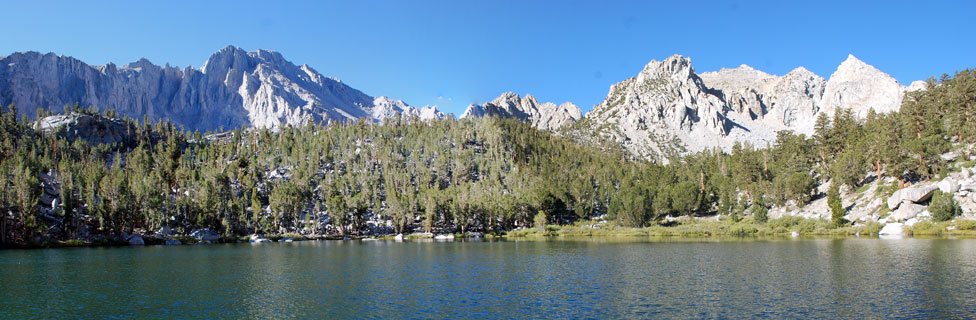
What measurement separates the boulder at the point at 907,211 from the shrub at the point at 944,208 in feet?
10.9

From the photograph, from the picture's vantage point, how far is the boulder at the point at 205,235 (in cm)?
12215

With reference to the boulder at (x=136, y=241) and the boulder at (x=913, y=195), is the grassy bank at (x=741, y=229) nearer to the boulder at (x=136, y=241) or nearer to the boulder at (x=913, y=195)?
the boulder at (x=913, y=195)

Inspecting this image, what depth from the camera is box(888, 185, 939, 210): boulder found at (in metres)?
98.8

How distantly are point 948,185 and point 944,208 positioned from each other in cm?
792

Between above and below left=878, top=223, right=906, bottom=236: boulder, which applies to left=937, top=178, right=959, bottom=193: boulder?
above

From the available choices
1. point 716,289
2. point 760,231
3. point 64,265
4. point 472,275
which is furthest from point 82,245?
point 760,231

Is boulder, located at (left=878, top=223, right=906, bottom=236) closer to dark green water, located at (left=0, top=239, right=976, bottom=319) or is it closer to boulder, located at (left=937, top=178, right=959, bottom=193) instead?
boulder, located at (left=937, top=178, right=959, bottom=193)

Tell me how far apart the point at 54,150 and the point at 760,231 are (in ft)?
721

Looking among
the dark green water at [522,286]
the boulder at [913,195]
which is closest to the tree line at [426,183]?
the boulder at [913,195]

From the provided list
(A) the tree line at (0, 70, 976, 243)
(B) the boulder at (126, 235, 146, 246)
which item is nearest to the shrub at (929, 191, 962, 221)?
(A) the tree line at (0, 70, 976, 243)

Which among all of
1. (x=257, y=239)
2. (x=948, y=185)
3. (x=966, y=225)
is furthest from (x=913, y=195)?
(x=257, y=239)

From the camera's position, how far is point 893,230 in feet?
313

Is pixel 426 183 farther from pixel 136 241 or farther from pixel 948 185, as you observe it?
pixel 948 185

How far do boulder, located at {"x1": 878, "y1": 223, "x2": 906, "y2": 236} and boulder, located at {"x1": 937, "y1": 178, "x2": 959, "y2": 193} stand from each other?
12.1m
